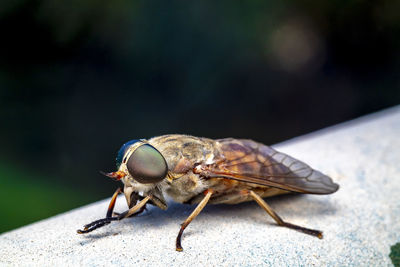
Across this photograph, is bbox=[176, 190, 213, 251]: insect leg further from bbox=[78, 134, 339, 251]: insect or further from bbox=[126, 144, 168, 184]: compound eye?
bbox=[126, 144, 168, 184]: compound eye

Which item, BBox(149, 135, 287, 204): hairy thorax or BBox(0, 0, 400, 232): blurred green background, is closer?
BBox(149, 135, 287, 204): hairy thorax


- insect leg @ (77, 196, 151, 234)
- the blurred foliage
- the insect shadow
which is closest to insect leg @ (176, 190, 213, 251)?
the insect shadow

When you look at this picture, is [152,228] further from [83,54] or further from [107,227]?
[83,54]

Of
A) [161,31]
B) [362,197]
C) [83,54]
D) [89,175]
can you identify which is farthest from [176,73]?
[362,197]

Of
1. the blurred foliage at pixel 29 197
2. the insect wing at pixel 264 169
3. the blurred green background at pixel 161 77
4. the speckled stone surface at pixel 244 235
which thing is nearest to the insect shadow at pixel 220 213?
the speckled stone surface at pixel 244 235

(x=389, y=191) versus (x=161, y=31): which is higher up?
(x=161, y=31)

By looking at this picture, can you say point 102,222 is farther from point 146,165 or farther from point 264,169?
point 264,169
